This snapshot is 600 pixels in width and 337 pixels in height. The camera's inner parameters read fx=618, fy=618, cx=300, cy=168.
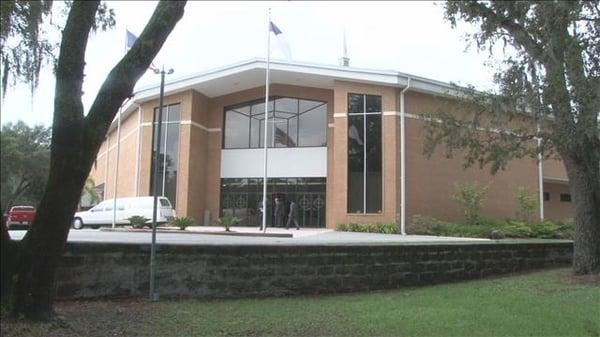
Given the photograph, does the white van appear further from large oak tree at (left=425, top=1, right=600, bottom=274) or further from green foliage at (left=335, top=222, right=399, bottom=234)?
large oak tree at (left=425, top=1, right=600, bottom=274)

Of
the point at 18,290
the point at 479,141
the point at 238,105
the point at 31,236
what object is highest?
the point at 238,105

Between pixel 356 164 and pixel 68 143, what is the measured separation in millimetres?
28384

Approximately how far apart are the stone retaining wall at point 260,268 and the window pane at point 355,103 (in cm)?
2106

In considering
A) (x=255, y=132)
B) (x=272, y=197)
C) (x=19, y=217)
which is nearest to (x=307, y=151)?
(x=272, y=197)

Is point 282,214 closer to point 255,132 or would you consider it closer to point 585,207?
point 255,132

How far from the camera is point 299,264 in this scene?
12.0m

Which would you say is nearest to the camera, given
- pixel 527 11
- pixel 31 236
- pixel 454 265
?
pixel 31 236

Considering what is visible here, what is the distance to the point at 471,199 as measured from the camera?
33406 mm

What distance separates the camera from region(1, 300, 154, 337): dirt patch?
717 cm

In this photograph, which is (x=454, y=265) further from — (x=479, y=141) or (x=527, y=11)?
(x=527, y=11)

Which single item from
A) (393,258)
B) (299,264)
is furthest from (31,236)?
(393,258)

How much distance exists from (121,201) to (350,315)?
3028 centimetres

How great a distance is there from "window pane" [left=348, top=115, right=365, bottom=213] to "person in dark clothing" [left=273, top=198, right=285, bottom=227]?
502 centimetres

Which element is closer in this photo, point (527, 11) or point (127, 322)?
point (127, 322)
